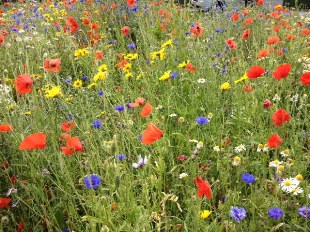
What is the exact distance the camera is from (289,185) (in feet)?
5.41

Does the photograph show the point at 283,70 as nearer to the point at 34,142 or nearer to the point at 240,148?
the point at 240,148

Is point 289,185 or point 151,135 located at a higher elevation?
point 151,135

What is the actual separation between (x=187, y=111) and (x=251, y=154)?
0.53 meters

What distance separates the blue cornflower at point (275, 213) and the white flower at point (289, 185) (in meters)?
0.15

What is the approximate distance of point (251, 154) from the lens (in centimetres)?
221

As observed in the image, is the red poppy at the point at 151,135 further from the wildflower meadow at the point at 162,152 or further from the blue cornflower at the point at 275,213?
the blue cornflower at the point at 275,213

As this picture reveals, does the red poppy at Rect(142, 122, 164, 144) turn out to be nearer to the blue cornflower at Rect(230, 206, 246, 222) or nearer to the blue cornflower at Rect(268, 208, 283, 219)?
the blue cornflower at Rect(230, 206, 246, 222)

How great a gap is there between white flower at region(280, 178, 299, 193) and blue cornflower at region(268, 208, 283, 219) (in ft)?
0.50

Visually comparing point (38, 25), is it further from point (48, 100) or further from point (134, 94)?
point (48, 100)

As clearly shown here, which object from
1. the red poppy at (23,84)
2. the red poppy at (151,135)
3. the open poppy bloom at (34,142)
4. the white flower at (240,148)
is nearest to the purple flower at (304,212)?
the white flower at (240,148)

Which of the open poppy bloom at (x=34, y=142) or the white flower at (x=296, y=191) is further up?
the open poppy bloom at (x=34, y=142)

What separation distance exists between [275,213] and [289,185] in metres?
0.21

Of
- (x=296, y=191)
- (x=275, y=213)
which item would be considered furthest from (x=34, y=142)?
(x=296, y=191)

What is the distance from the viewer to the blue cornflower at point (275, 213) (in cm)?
148
